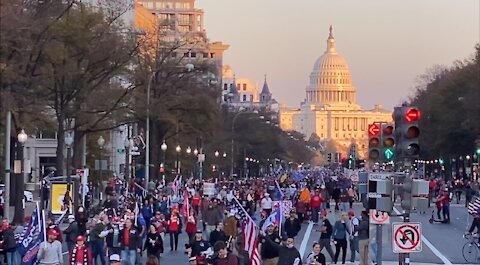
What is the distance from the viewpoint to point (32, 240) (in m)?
26.5

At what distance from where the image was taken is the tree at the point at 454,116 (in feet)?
295

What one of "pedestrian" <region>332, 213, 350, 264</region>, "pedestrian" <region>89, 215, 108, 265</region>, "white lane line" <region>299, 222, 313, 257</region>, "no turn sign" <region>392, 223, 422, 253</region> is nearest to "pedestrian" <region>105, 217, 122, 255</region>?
"pedestrian" <region>89, 215, 108, 265</region>

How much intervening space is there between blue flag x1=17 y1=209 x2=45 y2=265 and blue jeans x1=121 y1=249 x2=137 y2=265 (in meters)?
2.34

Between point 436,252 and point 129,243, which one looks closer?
point 129,243

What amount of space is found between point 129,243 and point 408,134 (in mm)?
9456

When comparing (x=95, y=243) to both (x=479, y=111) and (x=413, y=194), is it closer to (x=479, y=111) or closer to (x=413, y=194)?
(x=413, y=194)

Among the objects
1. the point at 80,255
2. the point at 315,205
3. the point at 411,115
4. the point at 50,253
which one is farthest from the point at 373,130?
the point at 315,205

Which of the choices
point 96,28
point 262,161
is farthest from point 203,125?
point 262,161

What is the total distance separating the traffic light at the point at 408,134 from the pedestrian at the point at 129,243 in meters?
8.71

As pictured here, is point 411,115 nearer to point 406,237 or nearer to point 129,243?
point 406,237

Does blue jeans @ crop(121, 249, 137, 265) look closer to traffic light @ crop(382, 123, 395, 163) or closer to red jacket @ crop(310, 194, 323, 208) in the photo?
traffic light @ crop(382, 123, 395, 163)

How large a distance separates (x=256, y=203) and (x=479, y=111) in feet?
112

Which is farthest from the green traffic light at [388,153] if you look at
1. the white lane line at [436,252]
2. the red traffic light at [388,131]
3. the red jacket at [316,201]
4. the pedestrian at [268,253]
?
the red jacket at [316,201]

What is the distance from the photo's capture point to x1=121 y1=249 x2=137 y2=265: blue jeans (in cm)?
2855
